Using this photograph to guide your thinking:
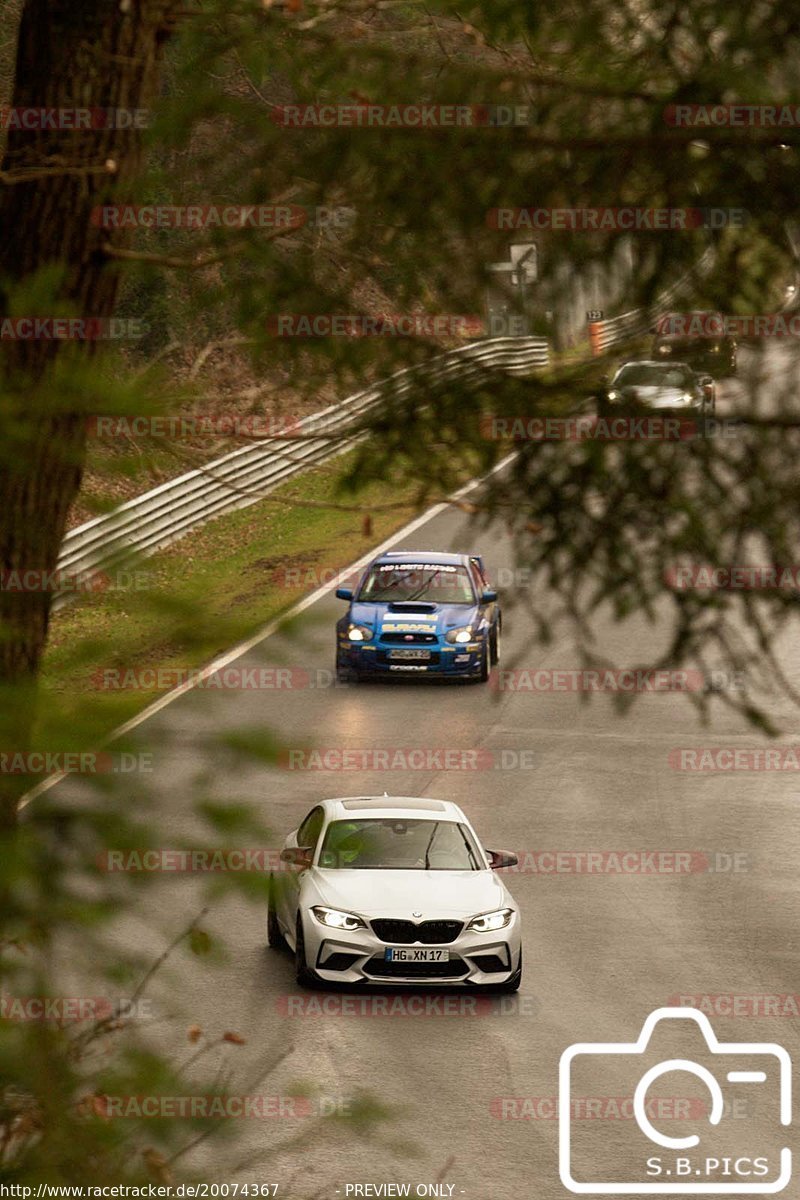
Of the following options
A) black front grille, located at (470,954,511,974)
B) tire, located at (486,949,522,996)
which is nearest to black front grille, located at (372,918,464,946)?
black front grille, located at (470,954,511,974)

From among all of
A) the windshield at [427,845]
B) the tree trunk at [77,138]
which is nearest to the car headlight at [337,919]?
the windshield at [427,845]

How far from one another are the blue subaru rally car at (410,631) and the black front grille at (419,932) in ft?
36.3

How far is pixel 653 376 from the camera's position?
5.86 meters

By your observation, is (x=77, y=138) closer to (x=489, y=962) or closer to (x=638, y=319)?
(x=638, y=319)

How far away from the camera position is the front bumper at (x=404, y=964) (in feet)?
47.3

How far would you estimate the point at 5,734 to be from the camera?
10.1ft

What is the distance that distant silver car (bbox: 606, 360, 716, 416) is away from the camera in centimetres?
593

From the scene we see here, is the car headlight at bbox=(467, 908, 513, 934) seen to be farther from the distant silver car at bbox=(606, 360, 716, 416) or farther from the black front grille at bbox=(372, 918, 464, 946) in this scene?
the distant silver car at bbox=(606, 360, 716, 416)

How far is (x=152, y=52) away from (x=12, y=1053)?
4602 mm

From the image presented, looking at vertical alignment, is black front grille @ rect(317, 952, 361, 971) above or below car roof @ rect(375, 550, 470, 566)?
below

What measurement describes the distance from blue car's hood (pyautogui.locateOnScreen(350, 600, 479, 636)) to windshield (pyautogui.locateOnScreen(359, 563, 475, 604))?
0.64 feet

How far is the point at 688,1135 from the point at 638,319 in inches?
289

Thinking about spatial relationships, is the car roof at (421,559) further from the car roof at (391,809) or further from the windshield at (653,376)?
the windshield at (653,376)

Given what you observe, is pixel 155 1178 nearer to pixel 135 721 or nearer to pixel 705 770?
pixel 135 721
